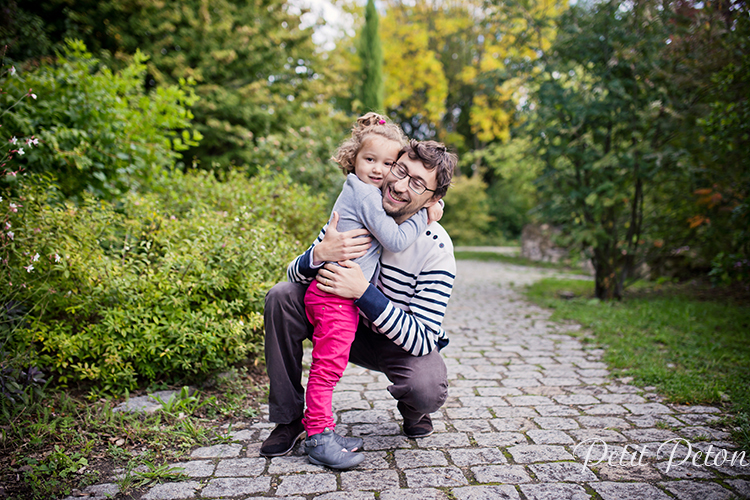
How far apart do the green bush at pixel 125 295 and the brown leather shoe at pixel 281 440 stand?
769 mm

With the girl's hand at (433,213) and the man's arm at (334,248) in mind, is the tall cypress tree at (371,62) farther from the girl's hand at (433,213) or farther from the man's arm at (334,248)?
the man's arm at (334,248)

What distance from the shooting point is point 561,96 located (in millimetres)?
5824

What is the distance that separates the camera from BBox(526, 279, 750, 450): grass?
3.03 m

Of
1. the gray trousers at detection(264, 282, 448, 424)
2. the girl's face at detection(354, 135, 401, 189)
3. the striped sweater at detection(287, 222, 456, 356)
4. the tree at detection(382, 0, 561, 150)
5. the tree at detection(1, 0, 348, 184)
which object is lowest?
the gray trousers at detection(264, 282, 448, 424)

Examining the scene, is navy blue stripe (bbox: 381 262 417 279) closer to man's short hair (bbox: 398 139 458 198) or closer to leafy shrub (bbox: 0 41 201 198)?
man's short hair (bbox: 398 139 458 198)

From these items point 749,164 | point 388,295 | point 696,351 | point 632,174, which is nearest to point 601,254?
point 632,174

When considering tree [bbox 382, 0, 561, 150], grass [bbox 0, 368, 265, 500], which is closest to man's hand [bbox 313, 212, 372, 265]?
grass [bbox 0, 368, 265, 500]

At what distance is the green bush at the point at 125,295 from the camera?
2676mm

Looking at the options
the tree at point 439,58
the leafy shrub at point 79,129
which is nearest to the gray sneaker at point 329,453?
the leafy shrub at point 79,129

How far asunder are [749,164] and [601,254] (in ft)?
6.10

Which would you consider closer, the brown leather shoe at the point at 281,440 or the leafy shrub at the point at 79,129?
the brown leather shoe at the point at 281,440

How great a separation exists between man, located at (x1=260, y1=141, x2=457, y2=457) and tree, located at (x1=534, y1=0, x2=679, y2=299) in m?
4.14

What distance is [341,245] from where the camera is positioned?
2.25 metres

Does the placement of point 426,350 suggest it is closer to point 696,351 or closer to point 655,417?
point 655,417
